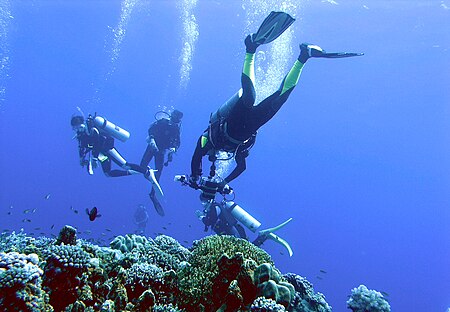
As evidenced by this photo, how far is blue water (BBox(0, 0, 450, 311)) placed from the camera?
177 ft

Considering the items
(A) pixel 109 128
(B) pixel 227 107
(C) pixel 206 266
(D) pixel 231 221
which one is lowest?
(C) pixel 206 266

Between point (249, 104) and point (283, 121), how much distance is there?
12794 cm

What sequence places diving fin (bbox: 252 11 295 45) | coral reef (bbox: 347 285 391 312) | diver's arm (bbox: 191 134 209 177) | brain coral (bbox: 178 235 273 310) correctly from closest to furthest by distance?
brain coral (bbox: 178 235 273 310)
coral reef (bbox: 347 285 391 312)
diving fin (bbox: 252 11 295 45)
diver's arm (bbox: 191 134 209 177)

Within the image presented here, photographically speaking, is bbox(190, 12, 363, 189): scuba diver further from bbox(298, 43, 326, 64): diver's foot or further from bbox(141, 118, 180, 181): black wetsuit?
bbox(141, 118, 180, 181): black wetsuit

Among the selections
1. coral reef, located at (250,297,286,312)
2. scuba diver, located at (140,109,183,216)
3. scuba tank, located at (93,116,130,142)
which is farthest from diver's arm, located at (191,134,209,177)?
scuba tank, located at (93,116,130,142)

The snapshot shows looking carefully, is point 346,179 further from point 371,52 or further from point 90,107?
point 90,107

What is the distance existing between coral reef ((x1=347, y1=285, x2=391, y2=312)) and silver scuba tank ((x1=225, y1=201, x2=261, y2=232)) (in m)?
4.92

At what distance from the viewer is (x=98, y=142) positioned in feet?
47.1

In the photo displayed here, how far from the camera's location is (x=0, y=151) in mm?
131125

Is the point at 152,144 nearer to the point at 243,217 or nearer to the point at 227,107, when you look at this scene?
the point at 243,217

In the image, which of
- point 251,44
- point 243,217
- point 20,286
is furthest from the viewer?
point 243,217

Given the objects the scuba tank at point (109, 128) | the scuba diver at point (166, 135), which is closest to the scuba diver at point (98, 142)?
the scuba tank at point (109, 128)

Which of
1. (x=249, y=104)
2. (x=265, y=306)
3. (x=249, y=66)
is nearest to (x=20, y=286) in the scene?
(x=265, y=306)

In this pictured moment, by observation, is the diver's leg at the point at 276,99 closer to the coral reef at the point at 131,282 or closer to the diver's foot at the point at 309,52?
the diver's foot at the point at 309,52
